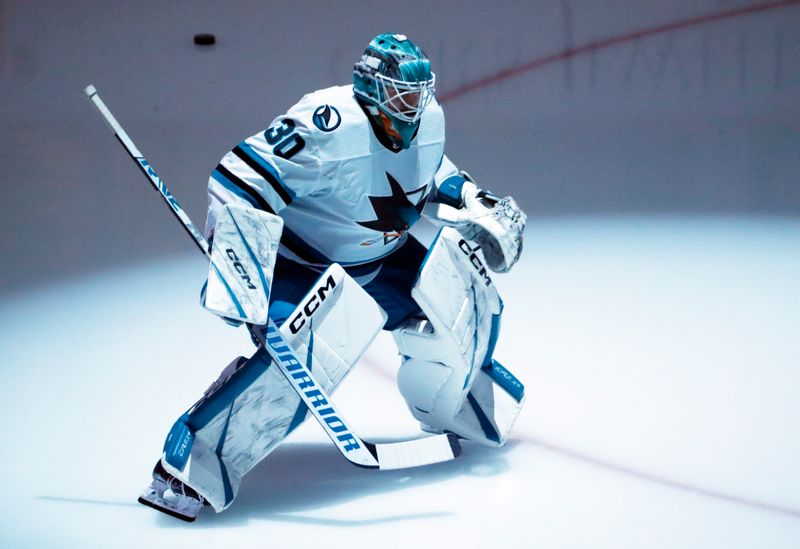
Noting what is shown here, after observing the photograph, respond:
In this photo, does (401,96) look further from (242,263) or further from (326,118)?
(242,263)

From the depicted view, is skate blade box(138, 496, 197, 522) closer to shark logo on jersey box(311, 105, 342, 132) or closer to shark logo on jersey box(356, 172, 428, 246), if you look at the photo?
shark logo on jersey box(356, 172, 428, 246)

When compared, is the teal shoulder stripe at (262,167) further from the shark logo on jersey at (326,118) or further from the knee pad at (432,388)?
the knee pad at (432,388)

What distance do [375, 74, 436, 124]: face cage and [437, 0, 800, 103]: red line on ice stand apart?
319 centimetres

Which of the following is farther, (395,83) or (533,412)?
(533,412)

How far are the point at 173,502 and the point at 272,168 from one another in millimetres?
830

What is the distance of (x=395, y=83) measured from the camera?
8.59 feet

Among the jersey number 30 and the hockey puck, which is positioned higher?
the jersey number 30

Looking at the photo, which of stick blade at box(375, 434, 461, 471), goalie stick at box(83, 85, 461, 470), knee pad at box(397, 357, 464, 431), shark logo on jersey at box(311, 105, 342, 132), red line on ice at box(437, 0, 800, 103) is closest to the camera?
goalie stick at box(83, 85, 461, 470)

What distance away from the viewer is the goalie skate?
252 centimetres

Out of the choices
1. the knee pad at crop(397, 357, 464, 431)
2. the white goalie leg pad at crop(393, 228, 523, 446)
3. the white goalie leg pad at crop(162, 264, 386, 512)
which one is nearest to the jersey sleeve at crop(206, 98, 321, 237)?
the white goalie leg pad at crop(162, 264, 386, 512)

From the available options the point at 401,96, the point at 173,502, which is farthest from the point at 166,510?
the point at 401,96

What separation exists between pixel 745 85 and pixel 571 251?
217 centimetres

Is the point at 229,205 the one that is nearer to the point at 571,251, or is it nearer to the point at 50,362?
the point at 50,362

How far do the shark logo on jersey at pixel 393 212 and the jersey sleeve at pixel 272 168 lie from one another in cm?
21
